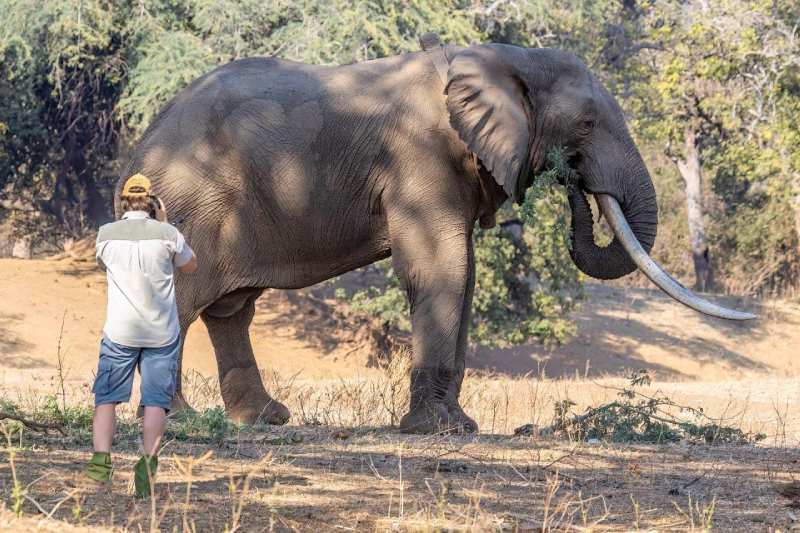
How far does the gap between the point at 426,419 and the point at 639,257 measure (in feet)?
6.06

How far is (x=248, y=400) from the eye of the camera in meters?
10.2

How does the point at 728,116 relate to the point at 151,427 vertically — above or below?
above

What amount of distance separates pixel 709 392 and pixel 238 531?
42.1 ft

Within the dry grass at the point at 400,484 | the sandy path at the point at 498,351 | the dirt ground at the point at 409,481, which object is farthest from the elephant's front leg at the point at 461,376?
the sandy path at the point at 498,351

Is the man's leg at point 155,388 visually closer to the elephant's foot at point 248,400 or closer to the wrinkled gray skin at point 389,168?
the wrinkled gray skin at point 389,168

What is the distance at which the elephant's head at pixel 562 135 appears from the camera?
9359 mm

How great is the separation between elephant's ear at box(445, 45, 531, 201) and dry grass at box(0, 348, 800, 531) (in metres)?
1.89

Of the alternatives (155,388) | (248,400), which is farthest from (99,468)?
(248,400)

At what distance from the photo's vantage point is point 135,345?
6105mm

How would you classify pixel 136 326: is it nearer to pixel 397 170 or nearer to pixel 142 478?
pixel 142 478

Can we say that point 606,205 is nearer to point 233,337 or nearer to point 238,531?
point 233,337

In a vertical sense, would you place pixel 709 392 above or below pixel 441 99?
below

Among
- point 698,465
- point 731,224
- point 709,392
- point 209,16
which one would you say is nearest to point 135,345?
point 698,465

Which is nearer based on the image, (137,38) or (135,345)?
(135,345)
